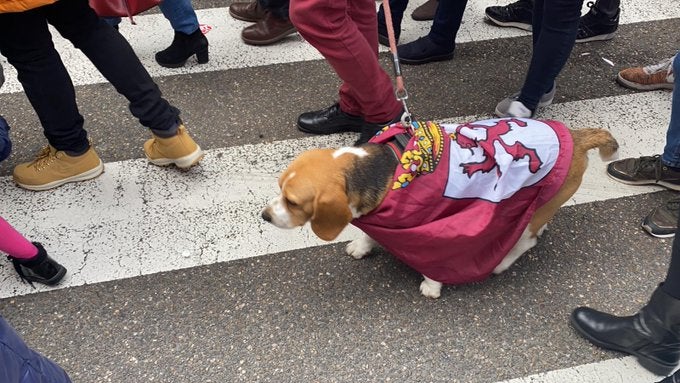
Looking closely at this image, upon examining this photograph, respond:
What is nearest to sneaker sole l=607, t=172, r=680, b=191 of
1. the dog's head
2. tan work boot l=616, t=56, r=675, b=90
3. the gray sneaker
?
the gray sneaker

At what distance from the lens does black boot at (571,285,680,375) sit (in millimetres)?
1977

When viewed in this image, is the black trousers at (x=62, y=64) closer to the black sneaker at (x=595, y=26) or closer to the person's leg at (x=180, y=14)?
the person's leg at (x=180, y=14)

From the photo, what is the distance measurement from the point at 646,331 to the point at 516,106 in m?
1.59

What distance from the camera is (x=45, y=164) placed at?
2941mm

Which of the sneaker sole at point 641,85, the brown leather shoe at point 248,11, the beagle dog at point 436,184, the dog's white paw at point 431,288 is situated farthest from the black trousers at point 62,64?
the sneaker sole at point 641,85

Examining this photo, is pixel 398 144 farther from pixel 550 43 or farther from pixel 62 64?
pixel 62 64

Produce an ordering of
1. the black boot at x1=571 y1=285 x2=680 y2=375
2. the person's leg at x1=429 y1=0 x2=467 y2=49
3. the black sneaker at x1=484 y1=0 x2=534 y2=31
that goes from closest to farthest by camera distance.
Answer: the black boot at x1=571 y1=285 x2=680 y2=375 → the person's leg at x1=429 y1=0 x2=467 y2=49 → the black sneaker at x1=484 y1=0 x2=534 y2=31

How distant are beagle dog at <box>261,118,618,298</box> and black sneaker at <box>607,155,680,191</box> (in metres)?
0.87

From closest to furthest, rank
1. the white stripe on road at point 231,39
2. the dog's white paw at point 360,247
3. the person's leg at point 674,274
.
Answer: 1. the person's leg at point 674,274
2. the dog's white paw at point 360,247
3. the white stripe on road at point 231,39

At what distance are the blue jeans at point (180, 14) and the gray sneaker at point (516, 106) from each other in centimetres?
212

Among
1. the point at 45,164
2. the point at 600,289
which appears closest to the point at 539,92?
the point at 600,289

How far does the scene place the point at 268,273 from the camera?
2576 mm

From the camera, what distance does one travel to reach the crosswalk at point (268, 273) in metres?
2.25

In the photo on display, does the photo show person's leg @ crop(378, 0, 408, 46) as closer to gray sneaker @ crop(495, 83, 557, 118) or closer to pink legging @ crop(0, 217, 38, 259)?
gray sneaker @ crop(495, 83, 557, 118)
